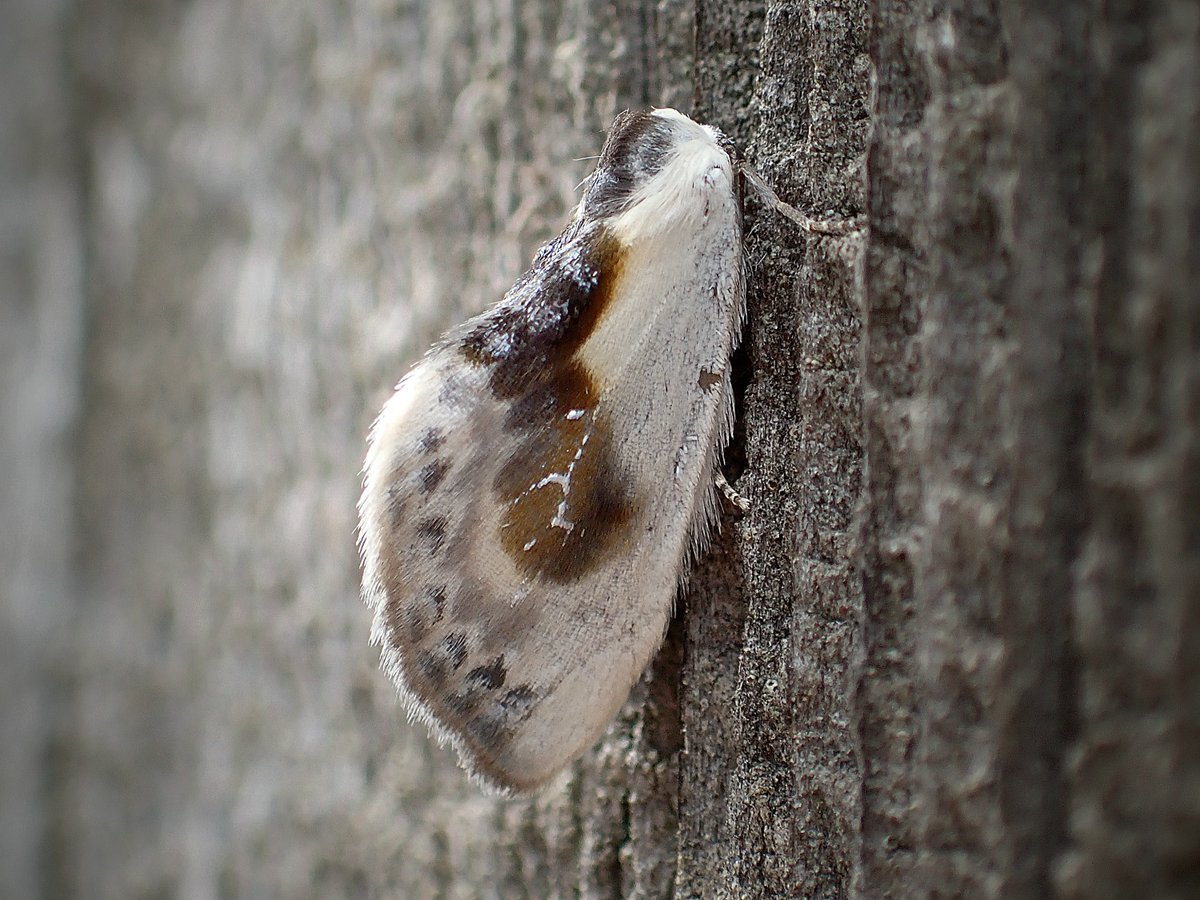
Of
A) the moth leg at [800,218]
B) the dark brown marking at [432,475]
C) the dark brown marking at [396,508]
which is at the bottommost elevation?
the dark brown marking at [396,508]

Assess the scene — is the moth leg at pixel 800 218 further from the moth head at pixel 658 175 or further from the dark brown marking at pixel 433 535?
the dark brown marking at pixel 433 535

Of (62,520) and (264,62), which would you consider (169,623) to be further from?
(264,62)

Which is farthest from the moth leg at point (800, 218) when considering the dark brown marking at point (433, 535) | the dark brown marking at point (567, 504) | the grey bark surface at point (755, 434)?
the dark brown marking at point (433, 535)

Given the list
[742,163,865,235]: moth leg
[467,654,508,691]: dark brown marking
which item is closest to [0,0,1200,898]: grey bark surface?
[742,163,865,235]: moth leg

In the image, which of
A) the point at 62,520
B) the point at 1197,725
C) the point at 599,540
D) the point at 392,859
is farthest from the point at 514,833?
the point at 62,520

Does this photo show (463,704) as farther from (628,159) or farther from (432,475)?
(628,159)

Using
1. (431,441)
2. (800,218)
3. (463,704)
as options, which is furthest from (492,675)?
(800,218)

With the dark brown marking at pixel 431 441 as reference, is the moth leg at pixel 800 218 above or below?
above
